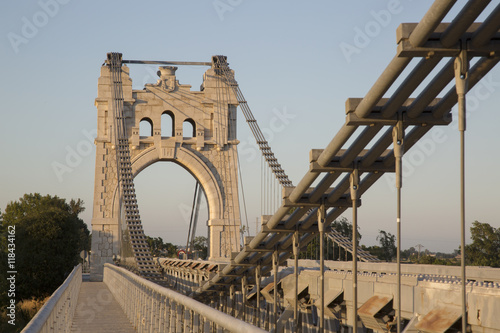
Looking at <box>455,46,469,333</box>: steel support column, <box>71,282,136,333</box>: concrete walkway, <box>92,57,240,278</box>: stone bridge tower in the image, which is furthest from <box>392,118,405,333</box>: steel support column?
<box>92,57,240,278</box>: stone bridge tower

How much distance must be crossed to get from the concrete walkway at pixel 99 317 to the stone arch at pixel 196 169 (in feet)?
77.4

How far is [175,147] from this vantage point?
147 feet

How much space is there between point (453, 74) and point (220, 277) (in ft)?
38.8

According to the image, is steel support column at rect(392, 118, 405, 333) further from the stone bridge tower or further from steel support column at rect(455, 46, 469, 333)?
the stone bridge tower

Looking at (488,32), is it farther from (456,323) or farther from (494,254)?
(494,254)

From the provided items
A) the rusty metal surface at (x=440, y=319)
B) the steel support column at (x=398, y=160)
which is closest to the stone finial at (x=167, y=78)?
the steel support column at (x=398, y=160)

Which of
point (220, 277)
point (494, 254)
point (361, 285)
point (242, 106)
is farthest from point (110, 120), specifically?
point (361, 285)

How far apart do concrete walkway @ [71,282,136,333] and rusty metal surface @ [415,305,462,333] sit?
6.34m

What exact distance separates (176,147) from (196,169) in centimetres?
176

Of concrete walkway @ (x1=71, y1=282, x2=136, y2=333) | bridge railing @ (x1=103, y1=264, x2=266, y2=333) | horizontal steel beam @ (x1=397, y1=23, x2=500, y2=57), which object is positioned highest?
horizontal steel beam @ (x1=397, y1=23, x2=500, y2=57)

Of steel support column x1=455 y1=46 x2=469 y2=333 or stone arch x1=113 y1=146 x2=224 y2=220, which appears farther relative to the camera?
stone arch x1=113 y1=146 x2=224 y2=220

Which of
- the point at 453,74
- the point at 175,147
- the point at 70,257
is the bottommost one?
the point at 70,257

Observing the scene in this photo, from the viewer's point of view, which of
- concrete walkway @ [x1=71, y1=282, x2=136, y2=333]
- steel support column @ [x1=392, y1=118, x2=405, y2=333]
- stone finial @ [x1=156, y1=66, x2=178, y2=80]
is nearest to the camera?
steel support column @ [x1=392, y1=118, x2=405, y2=333]

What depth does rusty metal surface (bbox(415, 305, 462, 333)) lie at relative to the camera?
765cm
